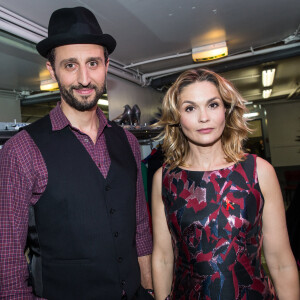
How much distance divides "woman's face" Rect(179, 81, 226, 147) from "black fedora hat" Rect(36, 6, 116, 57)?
0.53 metres

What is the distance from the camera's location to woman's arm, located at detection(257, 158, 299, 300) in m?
1.37

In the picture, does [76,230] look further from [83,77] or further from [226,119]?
[226,119]

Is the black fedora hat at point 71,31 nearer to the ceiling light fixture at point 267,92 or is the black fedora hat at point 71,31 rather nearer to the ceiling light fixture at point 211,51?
the ceiling light fixture at point 211,51

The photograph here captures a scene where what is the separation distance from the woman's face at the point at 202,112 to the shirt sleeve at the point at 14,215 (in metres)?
0.80

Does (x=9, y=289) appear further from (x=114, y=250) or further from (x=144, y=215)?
(x=144, y=215)

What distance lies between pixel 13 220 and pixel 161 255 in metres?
0.80

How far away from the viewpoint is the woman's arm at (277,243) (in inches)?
54.0

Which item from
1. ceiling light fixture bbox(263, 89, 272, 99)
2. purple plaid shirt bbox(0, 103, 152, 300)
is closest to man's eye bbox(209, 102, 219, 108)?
purple plaid shirt bbox(0, 103, 152, 300)

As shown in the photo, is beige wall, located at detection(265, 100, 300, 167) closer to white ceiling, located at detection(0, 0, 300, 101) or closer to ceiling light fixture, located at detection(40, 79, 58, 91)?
white ceiling, located at detection(0, 0, 300, 101)

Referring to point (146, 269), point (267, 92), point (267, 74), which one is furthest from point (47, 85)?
point (267, 92)

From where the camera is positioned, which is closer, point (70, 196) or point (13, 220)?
point (13, 220)

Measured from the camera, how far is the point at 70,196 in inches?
52.3

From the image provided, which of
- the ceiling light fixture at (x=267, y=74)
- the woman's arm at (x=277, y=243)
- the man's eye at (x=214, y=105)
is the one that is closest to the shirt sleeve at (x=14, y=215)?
the man's eye at (x=214, y=105)

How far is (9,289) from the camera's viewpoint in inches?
45.7
